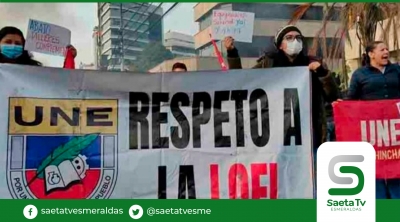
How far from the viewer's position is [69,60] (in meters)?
4.91

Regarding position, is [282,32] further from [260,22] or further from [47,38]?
[47,38]

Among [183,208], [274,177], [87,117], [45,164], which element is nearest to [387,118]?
[274,177]

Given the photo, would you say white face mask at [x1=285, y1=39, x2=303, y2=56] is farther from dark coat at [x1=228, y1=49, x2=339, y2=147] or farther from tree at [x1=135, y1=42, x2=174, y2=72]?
tree at [x1=135, y1=42, x2=174, y2=72]

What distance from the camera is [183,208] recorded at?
4.77m

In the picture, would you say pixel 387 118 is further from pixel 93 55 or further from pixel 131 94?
pixel 93 55

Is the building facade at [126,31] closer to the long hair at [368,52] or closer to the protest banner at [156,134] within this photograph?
the protest banner at [156,134]

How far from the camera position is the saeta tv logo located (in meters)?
4.40

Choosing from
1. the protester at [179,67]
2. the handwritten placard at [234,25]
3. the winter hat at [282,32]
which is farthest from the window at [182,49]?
the winter hat at [282,32]

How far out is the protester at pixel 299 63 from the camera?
4938mm

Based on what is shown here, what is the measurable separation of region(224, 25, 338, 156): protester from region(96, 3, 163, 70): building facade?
1.98ft

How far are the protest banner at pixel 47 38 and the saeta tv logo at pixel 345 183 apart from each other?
213 centimetres

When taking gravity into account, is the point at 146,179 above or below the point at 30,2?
below

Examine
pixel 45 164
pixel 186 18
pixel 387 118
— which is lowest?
pixel 45 164

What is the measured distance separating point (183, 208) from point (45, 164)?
1072mm
